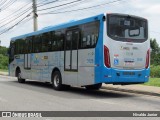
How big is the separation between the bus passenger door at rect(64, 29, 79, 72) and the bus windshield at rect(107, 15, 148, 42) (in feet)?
7.35

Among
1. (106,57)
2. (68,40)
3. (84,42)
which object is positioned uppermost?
(68,40)

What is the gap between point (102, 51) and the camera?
1534 centimetres

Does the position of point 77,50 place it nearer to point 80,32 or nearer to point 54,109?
→ point 80,32

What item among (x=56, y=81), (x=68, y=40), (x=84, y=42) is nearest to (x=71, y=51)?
(x=68, y=40)

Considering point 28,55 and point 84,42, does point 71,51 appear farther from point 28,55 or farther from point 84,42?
point 28,55

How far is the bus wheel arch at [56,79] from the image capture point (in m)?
18.9

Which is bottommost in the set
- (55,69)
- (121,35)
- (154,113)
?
(154,113)

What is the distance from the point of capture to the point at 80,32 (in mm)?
17031

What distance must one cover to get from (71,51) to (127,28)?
3.11 m

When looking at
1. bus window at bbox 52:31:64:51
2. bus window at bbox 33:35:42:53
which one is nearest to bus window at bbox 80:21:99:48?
bus window at bbox 52:31:64:51

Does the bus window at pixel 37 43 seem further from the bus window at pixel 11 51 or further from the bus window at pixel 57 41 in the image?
the bus window at pixel 11 51

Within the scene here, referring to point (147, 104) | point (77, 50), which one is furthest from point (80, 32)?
point (147, 104)

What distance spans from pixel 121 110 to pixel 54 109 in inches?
82.7

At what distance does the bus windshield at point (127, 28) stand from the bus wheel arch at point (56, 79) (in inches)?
175
